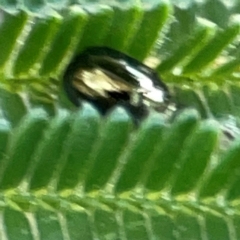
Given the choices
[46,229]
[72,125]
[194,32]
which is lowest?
[46,229]

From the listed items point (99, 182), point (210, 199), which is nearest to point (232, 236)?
point (210, 199)

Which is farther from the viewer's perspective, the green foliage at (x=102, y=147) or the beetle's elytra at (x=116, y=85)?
the beetle's elytra at (x=116, y=85)

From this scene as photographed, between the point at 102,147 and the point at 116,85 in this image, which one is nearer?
the point at 102,147

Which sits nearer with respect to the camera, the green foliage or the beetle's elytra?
the green foliage

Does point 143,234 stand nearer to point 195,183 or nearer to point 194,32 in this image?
point 195,183
